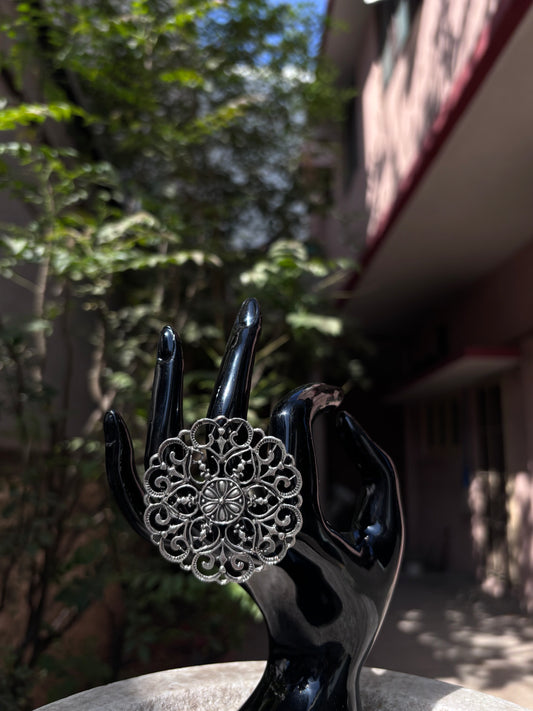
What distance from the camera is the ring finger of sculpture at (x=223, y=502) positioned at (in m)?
1.26

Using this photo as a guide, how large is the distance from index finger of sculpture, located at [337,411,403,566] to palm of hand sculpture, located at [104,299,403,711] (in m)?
0.05

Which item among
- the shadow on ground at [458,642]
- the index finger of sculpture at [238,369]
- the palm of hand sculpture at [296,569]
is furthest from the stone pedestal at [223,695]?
the shadow on ground at [458,642]

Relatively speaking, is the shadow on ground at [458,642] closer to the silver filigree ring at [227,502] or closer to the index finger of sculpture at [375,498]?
the index finger of sculpture at [375,498]

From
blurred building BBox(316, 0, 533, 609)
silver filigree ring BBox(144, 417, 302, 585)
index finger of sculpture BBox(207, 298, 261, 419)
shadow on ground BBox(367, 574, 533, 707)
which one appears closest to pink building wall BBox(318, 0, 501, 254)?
blurred building BBox(316, 0, 533, 609)

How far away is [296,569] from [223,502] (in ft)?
1.03

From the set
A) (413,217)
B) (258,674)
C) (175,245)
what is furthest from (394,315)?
(258,674)

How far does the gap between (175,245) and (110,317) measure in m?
0.91

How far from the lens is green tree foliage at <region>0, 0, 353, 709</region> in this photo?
323cm

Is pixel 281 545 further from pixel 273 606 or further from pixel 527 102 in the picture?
pixel 527 102

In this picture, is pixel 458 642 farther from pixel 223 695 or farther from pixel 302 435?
pixel 302 435

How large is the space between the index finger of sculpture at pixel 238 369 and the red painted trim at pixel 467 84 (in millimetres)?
1996

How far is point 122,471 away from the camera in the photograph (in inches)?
57.4

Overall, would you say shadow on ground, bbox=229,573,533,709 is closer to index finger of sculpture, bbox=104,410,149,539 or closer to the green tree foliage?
the green tree foliage

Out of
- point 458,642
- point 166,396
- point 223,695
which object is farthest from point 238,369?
point 458,642
